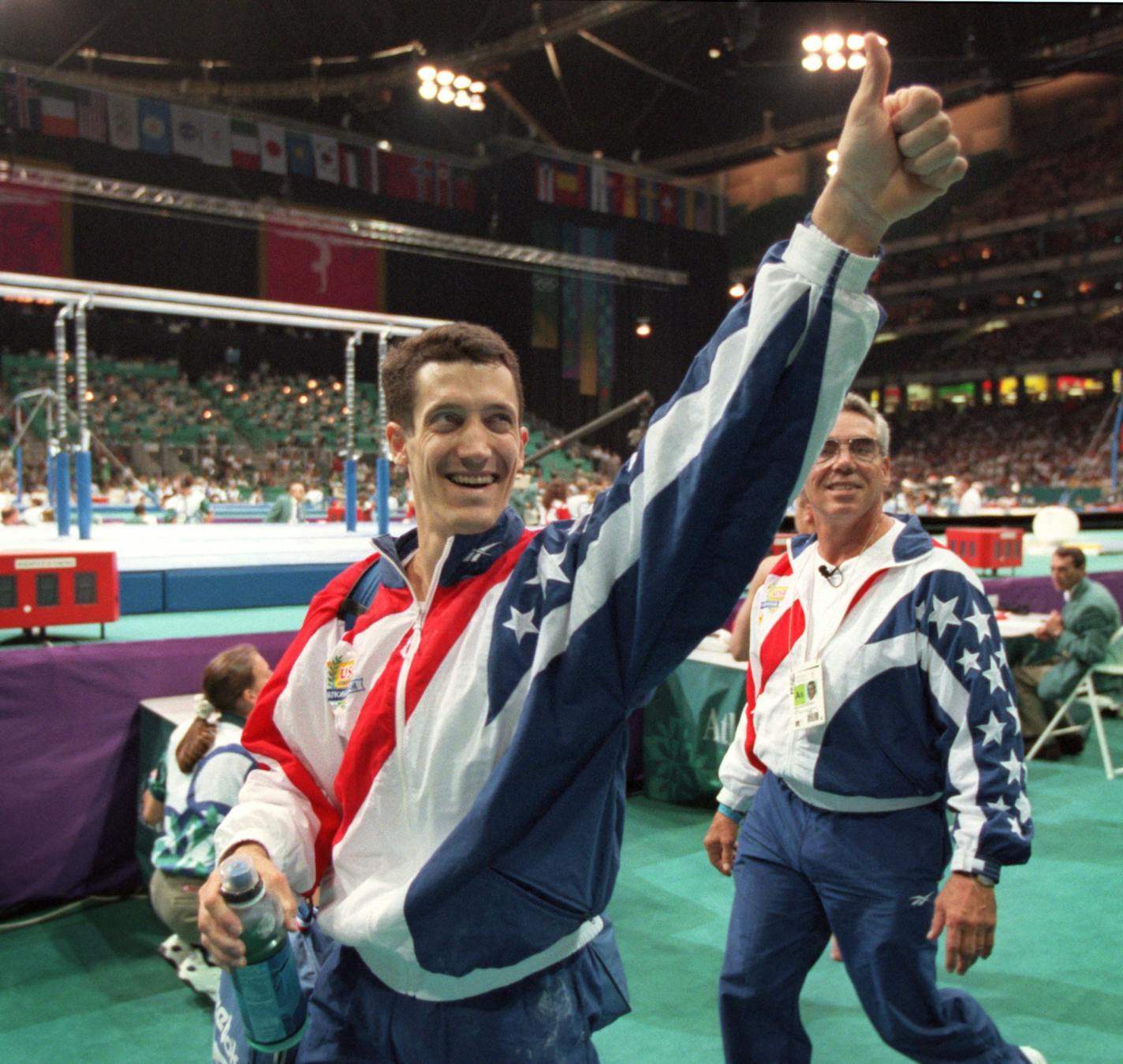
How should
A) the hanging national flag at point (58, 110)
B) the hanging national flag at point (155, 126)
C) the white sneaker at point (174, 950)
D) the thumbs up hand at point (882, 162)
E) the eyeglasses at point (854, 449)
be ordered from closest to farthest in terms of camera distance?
the thumbs up hand at point (882, 162)
the eyeglasses at point (854, 449)
the white sneaker at point (174, 950)
the hanging national flag at point (58, 110)
the hanging national flag at point (155, 126)

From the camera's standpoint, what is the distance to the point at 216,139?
18.9m

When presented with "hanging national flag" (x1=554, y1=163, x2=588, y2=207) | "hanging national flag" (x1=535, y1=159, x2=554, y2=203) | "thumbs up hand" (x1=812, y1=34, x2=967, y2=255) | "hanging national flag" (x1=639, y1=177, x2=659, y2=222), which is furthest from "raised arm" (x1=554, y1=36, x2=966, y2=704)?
"hanging national flag" (x1=639, y1=177, x2=659, y2=222)

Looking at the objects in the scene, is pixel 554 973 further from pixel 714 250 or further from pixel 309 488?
pixel 714 250

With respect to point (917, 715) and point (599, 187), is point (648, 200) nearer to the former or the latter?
point (599, 187)

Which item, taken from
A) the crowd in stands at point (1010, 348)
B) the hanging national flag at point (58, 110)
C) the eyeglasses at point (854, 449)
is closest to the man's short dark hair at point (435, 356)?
the eyeglasses at point (854, 449)

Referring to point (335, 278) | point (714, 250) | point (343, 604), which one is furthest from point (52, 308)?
point (343, 604)

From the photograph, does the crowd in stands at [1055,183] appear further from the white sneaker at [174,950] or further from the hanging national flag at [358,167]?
the white sneaker at [174,950]

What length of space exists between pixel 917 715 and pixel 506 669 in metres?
1.19

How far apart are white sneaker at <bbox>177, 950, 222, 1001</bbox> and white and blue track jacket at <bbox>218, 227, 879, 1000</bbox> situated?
2.16m

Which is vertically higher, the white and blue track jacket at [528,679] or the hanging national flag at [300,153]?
the hanging national flag at [300,153]

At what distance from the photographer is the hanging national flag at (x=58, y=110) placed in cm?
1745

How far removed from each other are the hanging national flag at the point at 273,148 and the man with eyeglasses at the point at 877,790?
20.1 metres

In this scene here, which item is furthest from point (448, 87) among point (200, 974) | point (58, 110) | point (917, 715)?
point (917, 715)

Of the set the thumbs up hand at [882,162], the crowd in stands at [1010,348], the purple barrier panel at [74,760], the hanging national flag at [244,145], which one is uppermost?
the hanging national flag at [244,145]
